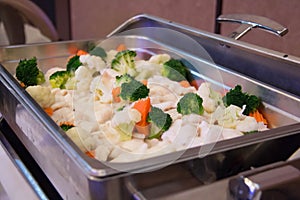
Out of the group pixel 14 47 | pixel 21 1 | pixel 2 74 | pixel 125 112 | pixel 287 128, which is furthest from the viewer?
pixel 21 1

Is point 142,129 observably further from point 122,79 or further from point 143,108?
point 122,79

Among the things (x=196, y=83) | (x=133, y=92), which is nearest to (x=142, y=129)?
(x=133, y=92)

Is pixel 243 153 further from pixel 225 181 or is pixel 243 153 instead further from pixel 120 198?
pixel 120 198

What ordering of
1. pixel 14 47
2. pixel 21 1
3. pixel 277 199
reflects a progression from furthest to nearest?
pixel 21 1
pixel 14 47
pixel 277 199

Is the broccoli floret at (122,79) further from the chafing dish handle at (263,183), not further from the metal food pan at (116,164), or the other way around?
the chafing dish handle at (263,183)

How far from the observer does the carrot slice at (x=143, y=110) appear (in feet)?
2.45

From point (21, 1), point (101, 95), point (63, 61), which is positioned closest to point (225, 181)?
point (101, 95)

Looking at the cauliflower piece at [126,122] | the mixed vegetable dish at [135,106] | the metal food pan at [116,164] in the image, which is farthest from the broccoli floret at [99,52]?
the cauliflower piece at [126,122]

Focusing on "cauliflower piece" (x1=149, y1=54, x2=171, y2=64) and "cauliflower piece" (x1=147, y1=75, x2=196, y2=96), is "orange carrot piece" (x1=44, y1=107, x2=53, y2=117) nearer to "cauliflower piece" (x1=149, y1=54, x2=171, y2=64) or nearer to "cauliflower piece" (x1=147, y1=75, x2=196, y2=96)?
"cauliflower piece" (x1=147, y1=75, x2=196, y2=96)

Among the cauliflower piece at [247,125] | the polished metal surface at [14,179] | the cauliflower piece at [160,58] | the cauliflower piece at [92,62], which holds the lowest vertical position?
the polished metal surface at [14,179]

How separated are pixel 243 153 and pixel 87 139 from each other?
0.26 m

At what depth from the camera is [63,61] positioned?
1.22 m

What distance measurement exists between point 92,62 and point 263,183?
685mm

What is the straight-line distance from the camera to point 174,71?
106cm
